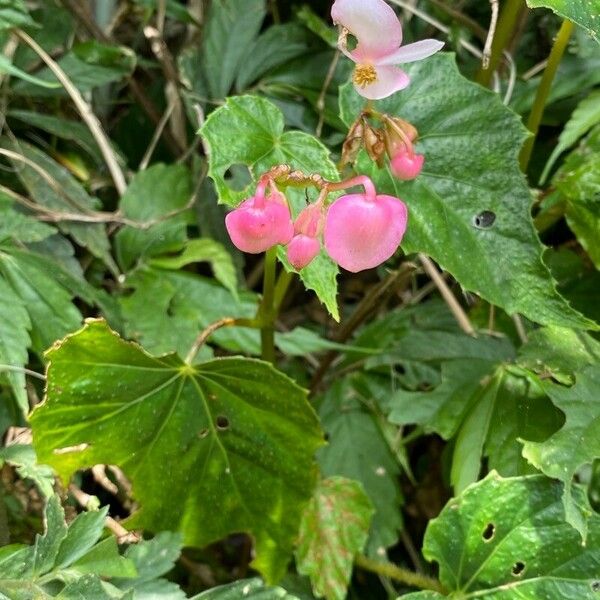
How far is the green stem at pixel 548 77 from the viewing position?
792mm

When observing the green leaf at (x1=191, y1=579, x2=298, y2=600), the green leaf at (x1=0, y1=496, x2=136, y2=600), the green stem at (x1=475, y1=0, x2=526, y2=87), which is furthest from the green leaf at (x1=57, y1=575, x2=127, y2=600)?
the green stem at (x1=475, y1=0, x2=526, y2=87)

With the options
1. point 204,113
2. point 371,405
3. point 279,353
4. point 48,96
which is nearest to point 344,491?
point 371,405

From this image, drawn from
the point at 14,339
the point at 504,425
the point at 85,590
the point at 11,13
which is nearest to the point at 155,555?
the point at 85,590

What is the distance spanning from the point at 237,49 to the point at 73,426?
56 cm

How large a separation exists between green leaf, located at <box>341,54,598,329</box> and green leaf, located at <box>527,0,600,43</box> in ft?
0.43

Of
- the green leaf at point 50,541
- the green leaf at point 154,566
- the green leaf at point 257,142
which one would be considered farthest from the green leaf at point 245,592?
the green leaf at point 257,142

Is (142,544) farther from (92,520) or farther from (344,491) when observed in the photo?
(344,491)

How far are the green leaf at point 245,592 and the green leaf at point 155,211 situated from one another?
1.38 ft

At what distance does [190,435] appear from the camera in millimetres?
797

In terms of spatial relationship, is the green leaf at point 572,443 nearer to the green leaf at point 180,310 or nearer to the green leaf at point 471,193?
the green leaf at point 471,193

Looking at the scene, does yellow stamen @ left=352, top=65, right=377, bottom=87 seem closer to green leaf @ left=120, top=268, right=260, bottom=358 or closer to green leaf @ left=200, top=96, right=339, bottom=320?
green leaf @ left=200, top=96, right=339, bottom=320

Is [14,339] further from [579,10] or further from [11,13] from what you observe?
[579,10]

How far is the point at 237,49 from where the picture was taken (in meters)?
1.07

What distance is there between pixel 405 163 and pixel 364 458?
456 mm
